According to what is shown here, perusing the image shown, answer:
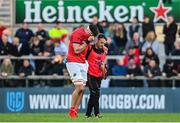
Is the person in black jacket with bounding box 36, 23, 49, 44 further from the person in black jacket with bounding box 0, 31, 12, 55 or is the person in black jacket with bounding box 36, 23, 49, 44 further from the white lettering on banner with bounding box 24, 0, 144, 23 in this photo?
the white lettering on banner with bounding box 24, 0, 144, 23

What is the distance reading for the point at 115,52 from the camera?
27.6 metres

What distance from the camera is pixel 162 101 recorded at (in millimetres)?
26859

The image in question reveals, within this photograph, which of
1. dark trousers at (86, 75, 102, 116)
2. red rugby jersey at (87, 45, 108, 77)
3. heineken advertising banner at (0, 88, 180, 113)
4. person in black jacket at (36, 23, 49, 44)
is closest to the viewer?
dark trousers at (86, 75, 102, 116)

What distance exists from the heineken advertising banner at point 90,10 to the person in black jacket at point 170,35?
2032mm

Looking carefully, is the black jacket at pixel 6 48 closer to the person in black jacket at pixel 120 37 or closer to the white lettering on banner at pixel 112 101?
the white lettering on banner at pixel 112 101

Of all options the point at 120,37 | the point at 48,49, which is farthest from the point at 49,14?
the point at 120,37

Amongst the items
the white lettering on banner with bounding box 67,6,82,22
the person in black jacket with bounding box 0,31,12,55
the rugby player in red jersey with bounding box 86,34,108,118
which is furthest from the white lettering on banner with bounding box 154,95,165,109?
the rugby player in red jersey with bounding box 86,34,108,118

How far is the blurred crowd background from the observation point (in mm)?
27016

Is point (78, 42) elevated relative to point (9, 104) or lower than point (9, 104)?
elevated

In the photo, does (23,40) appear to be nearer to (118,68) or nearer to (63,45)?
(63,45)

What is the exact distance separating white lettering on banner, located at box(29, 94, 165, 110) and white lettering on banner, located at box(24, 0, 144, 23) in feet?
12.9

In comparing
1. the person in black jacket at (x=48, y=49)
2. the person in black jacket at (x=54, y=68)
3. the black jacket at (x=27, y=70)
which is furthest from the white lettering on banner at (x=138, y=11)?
the black jacket at (x=27, y=70)

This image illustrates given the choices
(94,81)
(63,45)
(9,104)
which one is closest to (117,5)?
(63,45)

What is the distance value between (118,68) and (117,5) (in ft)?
11.4
